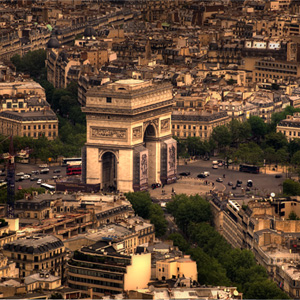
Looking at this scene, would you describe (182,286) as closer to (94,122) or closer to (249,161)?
(94,122)

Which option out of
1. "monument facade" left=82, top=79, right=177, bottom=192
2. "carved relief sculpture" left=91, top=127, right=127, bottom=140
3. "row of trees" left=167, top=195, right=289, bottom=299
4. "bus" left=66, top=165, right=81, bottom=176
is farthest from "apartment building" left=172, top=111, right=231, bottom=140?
"row of trees" left=167, top=195, right=289, bottom=299

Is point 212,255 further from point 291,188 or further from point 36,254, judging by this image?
point 291,188

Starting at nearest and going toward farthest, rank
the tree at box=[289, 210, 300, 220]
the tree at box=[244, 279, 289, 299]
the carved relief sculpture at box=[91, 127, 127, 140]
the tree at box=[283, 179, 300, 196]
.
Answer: the tree at box=[244, 279, 289, 299] → the tree at box=[289, 210, 300, 220] → the tree at box=[283, 179, 300, 196] → the carved relief sculpture at box=[91, 127, 127, 140]

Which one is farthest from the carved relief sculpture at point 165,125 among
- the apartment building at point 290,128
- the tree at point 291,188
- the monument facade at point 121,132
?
the apartment building at point 290,128

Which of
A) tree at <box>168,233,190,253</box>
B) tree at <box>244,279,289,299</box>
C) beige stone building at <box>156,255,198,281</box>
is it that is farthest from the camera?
tree at <box>168,233,190,253</box>

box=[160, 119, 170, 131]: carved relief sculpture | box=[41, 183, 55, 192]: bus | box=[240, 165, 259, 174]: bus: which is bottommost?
box=[240, 165, 259, 174]: bus

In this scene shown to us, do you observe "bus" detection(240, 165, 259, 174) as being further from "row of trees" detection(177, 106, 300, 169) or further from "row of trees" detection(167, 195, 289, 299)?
"row of trees" detection(167, 195, 289, 299)

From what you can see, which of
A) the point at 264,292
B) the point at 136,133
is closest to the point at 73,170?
the point at 136,133
